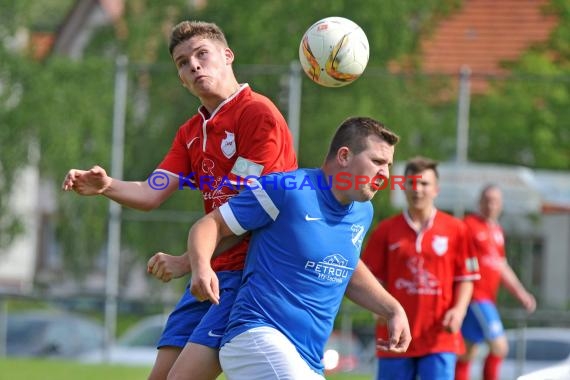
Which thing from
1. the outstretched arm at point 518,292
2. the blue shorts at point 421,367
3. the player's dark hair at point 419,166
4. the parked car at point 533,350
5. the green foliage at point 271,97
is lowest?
the parked car at point 533,350

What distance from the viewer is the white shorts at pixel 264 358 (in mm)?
5020

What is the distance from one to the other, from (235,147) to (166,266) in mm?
784

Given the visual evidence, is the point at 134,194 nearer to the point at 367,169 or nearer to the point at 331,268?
the point at 331,268

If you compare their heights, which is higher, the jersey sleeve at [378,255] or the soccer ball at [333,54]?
the soccer ball at [333,54]

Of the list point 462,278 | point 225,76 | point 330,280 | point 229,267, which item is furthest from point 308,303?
point 462,278

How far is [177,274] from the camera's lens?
5.14m

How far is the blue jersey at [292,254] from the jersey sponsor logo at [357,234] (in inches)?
2.0

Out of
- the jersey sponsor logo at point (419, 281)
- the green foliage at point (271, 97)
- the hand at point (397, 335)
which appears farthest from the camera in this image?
the green foliage at point (271, 97)

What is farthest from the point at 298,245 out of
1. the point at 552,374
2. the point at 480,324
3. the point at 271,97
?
the point at 271,97

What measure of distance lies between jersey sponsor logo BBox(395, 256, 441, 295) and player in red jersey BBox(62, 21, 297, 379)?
290 cm

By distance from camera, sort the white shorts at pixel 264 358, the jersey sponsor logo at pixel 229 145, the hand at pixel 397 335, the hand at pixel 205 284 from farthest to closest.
→ the jersey sponsor logo at pixel 229 145, the hand at pixel 397 335, the white shorts at pixel 264 358, the hand at pixel 205 284

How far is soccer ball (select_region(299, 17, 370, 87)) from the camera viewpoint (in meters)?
6.36

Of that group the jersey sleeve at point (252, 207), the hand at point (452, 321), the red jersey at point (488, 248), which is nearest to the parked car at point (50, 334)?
the red jersey at point (488, 248)

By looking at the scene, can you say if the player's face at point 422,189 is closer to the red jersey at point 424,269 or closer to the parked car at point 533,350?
the red jersey at point 424,269
